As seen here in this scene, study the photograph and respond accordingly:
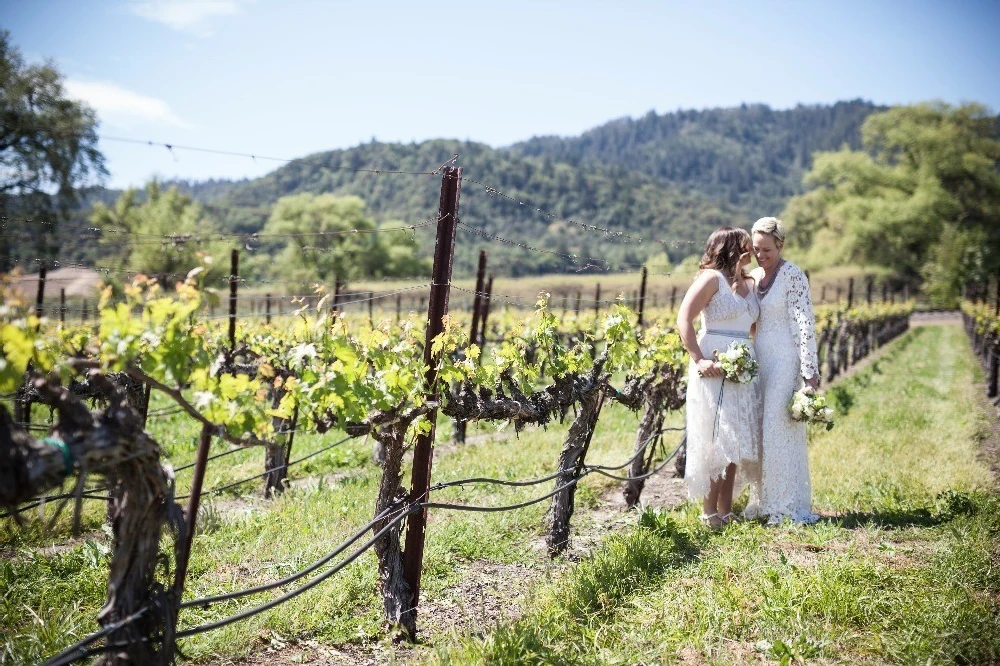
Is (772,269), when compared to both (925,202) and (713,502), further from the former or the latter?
(925,202)

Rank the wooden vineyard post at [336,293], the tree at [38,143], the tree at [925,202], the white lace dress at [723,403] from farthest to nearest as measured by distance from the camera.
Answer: the tree at [925,202], the tree at [38,143], the white lace dress at [723,403], the wooden vineyard post at [336,293]

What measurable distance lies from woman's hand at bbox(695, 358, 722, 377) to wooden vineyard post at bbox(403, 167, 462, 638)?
6.46 ft

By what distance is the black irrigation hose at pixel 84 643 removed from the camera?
6.79 feet

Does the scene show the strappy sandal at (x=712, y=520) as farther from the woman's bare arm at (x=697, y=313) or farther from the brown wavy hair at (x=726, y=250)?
the brown wavy hair at (x=726, y=250)

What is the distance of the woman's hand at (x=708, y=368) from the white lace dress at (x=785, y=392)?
19.2 inches

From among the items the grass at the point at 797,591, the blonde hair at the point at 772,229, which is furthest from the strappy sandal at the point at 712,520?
the blonde hair at the point at 772,229

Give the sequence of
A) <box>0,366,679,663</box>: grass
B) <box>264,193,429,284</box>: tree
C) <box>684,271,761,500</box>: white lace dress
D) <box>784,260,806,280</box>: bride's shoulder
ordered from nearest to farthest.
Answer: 1. <box>0,366,679,663</box>: grass
2. <box>684,271,761,500</box>: white lace dress
3. <box>784,260,806,280</box>: bride's shoulder
4. <box>264,193,429,284</box>: tree

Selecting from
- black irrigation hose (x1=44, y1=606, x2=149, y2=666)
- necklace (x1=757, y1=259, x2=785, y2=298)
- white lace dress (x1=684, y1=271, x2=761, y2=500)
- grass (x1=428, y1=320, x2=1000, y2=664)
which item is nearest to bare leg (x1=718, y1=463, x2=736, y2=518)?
white lace dress (x1=684, y1=271, x2=761, y2=500)

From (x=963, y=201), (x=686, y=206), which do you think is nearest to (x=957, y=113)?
(x=963, y=201)

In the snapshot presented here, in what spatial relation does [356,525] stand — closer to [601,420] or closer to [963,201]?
[601,420]

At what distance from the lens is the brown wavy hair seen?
436 centimetres

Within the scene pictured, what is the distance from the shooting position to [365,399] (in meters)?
2.96

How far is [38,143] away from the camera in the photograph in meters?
31.0

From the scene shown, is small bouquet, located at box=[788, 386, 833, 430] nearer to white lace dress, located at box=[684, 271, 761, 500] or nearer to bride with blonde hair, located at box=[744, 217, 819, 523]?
bride with blonde hair, located at box=[744, 217, 819, 523]
